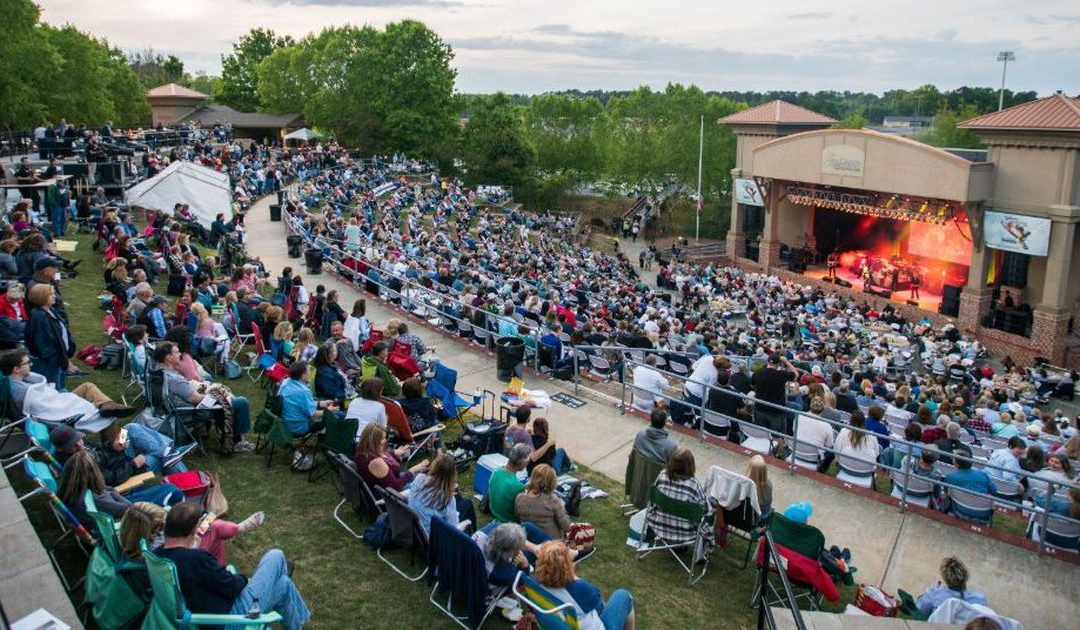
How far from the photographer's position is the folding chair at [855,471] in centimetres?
980

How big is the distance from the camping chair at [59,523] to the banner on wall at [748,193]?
4303 centimetres

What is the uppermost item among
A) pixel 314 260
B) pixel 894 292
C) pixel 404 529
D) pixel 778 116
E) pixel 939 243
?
pixel 778 116

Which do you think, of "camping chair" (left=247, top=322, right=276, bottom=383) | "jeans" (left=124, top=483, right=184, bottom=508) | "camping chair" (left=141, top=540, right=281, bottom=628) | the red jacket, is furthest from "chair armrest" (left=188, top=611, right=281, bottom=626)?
the red jacket

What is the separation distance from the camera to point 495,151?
65875mm

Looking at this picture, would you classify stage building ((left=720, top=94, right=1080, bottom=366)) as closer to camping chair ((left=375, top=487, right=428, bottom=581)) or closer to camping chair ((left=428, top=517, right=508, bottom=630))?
camping chair ((left=375, top=487, right=428, bottom=581))

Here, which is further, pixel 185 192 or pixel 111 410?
pixel 185 192

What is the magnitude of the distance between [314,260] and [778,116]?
1306 inches

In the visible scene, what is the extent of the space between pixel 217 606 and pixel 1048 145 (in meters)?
34.8

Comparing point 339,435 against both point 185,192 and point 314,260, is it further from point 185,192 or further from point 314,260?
point 185,192

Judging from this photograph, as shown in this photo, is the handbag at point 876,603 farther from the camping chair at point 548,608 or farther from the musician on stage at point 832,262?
the musician on stage at point 832,262

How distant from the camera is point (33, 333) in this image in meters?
9.37

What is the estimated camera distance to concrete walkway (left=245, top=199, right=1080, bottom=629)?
7.88 meters

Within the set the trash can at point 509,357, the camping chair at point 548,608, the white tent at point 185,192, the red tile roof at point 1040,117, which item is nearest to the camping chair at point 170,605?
the camping chair at point 548,608

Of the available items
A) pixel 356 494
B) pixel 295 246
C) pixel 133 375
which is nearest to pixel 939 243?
pixel 295 246
